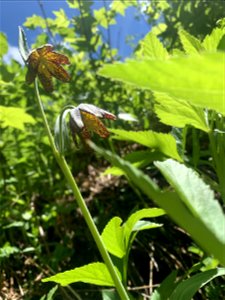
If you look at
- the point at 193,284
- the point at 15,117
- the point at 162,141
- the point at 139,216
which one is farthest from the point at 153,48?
the point at 15,117

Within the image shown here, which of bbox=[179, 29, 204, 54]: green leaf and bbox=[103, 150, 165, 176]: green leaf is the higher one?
bbox=[179, 29, 204, 54]: green leaf

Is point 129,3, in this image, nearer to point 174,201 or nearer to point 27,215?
point 27,215

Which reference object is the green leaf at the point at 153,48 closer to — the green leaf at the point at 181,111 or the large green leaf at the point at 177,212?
the green leaf at the point at 181,111

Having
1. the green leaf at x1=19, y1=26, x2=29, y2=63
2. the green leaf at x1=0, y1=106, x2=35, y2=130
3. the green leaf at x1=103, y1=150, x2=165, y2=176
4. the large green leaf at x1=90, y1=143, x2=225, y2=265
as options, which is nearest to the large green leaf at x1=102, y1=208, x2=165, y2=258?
the green leaf at x1=103, y1=150, x2=165, y2=176

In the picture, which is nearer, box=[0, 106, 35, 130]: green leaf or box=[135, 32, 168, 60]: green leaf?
box=[135, 32, 168, 60]: green leaf

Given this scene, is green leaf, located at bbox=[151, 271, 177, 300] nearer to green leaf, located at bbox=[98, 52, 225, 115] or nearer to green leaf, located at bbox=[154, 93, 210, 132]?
green leaf, located at bbox=[154, 93, 210, 132]

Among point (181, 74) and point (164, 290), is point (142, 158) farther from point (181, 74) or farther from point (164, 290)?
point (181, 74)

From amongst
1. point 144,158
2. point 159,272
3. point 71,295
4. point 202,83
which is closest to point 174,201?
point 202,83
